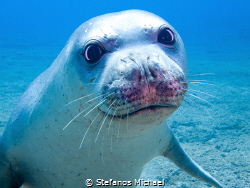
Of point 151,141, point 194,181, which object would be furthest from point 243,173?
point 151,141

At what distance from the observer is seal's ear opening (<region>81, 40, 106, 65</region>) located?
160cm

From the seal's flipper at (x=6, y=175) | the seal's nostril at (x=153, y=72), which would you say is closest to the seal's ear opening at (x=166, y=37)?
the seal's nostril at (x=153, y=72)

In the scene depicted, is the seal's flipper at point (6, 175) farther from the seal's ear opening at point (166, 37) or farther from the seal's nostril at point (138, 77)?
the seal's ear opening at point (166, 37)

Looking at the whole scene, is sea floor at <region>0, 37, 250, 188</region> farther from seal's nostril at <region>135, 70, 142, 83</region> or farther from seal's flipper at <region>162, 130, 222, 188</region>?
seal's nostril at <region>135, 70, 142, 83</region>

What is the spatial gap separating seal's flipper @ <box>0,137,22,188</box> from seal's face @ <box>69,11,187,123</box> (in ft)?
3.93

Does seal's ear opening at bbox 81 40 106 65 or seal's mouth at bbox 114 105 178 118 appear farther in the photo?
seal's ear opening at bbox 81 40 106 65

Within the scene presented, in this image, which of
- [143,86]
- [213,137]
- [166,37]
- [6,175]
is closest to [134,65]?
[143,86]

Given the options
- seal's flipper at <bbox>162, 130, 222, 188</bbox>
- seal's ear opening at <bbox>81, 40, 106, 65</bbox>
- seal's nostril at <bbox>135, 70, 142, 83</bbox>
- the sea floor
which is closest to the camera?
seal's nostril at <bbox>135, 70, 142, 83</bbox>

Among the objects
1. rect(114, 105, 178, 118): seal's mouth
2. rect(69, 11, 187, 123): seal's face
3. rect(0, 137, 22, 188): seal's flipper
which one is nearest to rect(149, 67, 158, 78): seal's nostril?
rect(69, 11, 187, 123): seal's face

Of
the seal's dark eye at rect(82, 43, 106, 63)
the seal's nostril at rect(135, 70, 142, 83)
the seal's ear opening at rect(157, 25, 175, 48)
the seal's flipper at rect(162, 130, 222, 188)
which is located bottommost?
the seal's flipper at rect(162, 130, 222, 188)

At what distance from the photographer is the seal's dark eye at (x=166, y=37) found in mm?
1694

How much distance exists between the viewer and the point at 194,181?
3215mm

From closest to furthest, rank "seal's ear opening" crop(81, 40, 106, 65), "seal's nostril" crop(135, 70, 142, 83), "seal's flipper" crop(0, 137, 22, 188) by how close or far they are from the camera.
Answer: "seal's nostril" crop(135, 70, 142, 83) → "seal's ear opening" crop(81, 40, 106, 65) → "seal's flipper" crop(0, 137, 22, 188)

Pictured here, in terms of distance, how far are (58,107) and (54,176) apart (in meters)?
0.66
